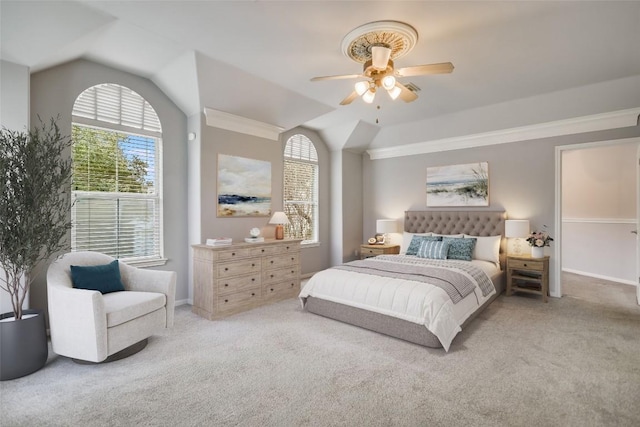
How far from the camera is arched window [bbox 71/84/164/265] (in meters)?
3.62

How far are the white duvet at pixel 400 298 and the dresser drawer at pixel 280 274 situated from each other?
667mm

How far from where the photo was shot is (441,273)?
3707 mm

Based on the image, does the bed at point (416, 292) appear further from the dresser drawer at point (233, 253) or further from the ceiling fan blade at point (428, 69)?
the ceiling fan blade at point (428, 69)

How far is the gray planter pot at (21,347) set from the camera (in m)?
2.46

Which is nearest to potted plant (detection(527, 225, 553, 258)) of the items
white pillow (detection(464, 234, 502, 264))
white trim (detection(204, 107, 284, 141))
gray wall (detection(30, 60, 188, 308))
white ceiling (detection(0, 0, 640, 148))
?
white pillow (detection(464, 234, 502, 264))

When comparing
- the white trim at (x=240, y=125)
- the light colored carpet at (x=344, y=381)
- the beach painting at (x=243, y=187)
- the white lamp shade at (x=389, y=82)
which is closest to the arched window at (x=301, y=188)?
the white trim at (x=240, y=125)

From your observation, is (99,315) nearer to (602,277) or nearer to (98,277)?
(98,277)

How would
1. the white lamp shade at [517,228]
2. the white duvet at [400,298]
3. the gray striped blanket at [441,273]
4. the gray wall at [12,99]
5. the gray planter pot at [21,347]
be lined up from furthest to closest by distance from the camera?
the white lamp shade at [517,228] < the gray striped blanket at [441,273] < the white duvet at [400,298] < the gray wall at [12,99] < the gray planter pot at [21,347]

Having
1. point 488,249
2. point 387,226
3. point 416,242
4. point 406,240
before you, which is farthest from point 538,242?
point 387,226

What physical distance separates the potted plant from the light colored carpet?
1.25 m

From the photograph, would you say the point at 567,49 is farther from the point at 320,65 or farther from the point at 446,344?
the point at 446,344

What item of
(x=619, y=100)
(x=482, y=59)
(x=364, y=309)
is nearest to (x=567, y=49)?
(x=482, y=59)

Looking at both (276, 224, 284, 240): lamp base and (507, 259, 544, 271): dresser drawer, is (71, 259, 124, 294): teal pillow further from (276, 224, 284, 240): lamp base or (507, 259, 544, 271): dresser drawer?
(507, 259, 544, 271): dresser drawer

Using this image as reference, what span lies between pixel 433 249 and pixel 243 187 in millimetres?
3112
